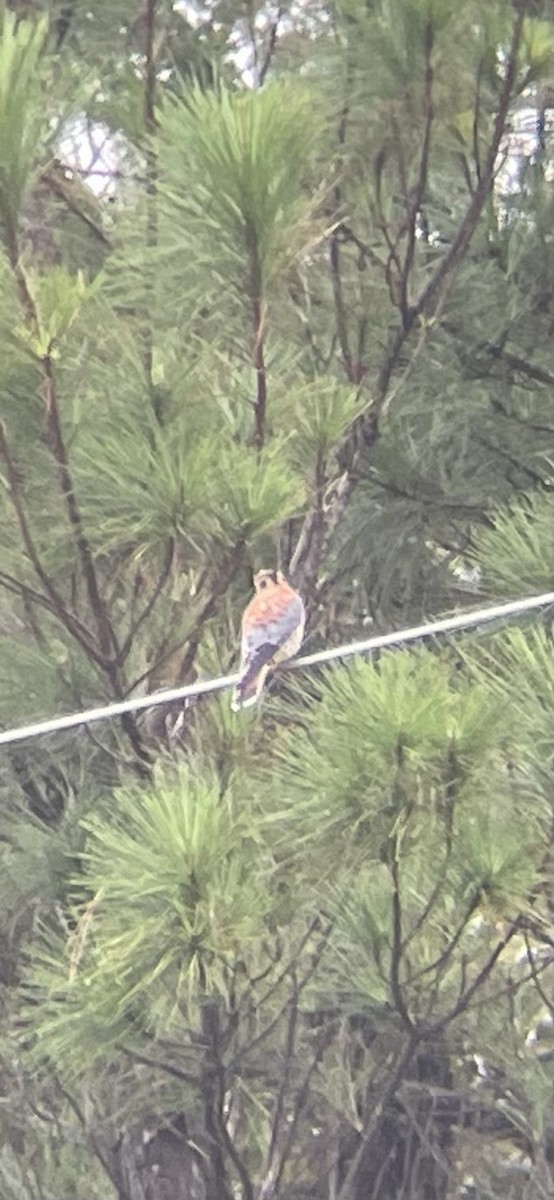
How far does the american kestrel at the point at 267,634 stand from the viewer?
4.12 ft

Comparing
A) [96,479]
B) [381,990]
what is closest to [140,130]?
[96,479]

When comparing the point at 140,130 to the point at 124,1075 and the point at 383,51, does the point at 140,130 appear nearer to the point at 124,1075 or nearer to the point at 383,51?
the point at 383,51

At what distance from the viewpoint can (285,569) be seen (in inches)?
56.8

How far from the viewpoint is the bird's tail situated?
126cm

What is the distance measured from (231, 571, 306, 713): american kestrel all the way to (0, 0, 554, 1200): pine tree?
35 mm

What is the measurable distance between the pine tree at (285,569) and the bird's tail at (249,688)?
28mm

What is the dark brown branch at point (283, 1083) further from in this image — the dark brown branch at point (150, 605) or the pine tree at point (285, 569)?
the dark brown branch at point (150, 605)

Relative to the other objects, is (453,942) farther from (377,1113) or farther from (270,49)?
(270,49)

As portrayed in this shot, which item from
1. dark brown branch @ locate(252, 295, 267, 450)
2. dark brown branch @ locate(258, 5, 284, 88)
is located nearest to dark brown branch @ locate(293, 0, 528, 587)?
dark brown branch @ locate(252, 295, 267, 450)

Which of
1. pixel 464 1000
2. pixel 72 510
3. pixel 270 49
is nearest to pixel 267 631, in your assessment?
pixel 72 510

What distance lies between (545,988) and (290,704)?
365 mm

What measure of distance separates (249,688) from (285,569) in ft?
0.65

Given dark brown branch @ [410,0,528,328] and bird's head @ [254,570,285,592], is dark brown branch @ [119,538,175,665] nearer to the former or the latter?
bird's head @ [254,570,285,592]

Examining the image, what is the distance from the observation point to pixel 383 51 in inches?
49.5
